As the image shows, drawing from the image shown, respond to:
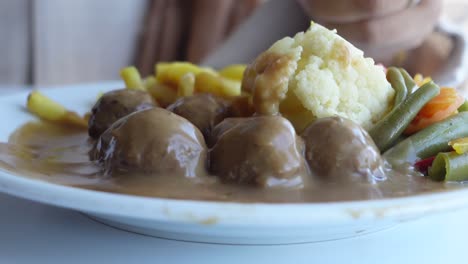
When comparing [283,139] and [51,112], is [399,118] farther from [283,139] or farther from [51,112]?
Answer: [51,112]

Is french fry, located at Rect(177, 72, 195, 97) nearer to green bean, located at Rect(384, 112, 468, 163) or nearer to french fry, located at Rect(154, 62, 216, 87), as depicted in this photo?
french fry, located at Rect(154, 62, 216, 87)

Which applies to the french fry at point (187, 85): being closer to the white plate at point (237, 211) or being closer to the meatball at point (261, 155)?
the meatball at point (261, 155)

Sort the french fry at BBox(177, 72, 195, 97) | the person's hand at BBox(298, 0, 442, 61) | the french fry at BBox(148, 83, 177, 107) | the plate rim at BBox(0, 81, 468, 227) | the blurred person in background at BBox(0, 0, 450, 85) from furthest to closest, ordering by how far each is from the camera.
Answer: the blurred person in background at BBox(0, 0, 450, 85) → the person's hand at BBox(298, 0, 442, 61) → the french fry at BBox(148, 83, 177, 107) → the french fry at BBox(177, 72, 195, 97) → the plate rim at BBox(0, 81, 468, 227)

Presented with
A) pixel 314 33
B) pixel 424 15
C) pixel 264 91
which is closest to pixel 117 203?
pixel 264 91

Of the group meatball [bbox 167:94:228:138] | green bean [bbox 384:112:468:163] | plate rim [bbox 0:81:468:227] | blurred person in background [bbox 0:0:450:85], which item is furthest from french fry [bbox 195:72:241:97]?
blurred person in background [bbox 0:0:450:85]

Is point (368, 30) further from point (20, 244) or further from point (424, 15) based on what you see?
point (20, 244)
